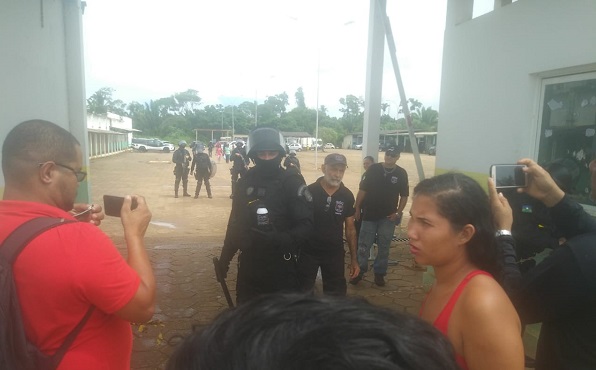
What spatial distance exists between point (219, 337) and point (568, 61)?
12.9 ft

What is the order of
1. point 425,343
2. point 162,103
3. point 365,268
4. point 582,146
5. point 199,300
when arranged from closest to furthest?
point 425,343 → point 582,146 → point 199,300 → point 365,268 → point 162,103

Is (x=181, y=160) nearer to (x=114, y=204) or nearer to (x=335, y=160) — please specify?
(x=335, y=160)

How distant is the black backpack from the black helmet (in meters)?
1.87

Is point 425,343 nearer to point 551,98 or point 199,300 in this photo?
point 551,98

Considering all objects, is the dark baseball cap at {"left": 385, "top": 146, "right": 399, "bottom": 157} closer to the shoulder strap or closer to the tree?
the shoulder strap

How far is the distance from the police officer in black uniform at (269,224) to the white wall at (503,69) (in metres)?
2.39

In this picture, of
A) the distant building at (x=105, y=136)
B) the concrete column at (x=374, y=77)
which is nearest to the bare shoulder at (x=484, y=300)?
the concrete column at (x=374, y=77)

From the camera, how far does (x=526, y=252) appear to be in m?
3.52

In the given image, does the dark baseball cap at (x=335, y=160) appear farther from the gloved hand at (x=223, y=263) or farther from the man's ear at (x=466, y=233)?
the man's ear at (x=466, y=233)

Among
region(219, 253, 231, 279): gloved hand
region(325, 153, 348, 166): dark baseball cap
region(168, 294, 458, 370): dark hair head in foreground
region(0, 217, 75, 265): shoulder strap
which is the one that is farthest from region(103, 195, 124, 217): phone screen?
region(325, 153, 348, 166): dark baseball cap

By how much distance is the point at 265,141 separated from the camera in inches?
126

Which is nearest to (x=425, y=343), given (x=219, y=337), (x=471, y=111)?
(x=219, y=337)

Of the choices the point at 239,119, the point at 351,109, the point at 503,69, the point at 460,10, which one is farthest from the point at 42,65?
the point at 351,109

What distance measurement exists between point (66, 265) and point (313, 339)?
1155 mm
